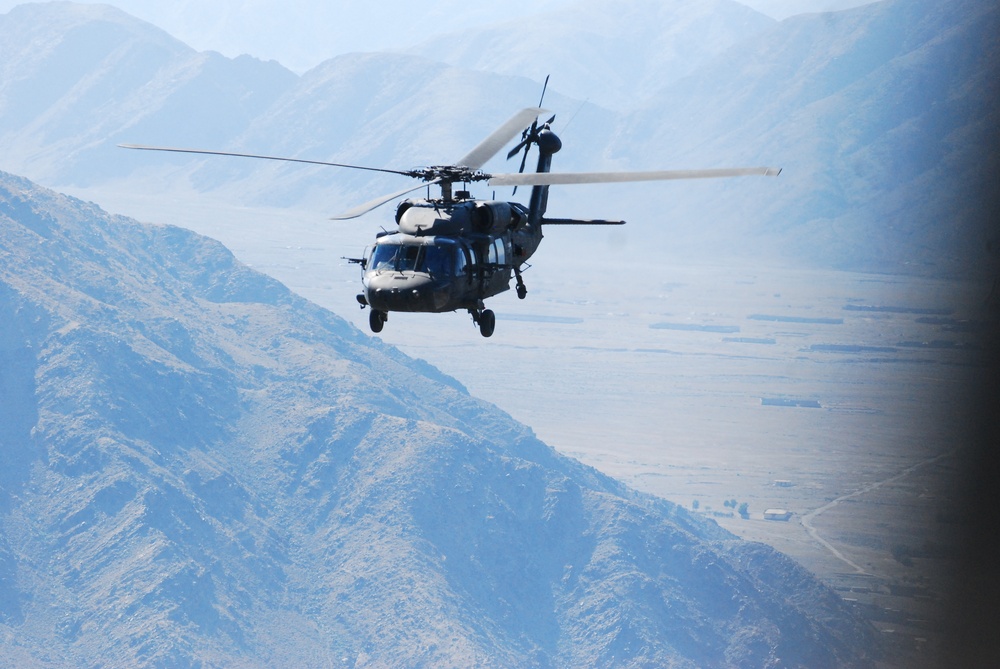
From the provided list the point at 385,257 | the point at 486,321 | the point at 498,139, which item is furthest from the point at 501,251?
the point at 385,257

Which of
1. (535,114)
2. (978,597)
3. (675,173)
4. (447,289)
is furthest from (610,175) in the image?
(978,597)

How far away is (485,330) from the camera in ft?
125

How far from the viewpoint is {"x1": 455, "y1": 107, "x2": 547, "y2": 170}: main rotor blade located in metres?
40.0

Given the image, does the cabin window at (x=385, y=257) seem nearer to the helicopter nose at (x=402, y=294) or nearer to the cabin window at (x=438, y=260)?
the cabin window at (x=438, y=260)

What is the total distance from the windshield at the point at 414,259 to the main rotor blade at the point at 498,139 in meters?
2.97

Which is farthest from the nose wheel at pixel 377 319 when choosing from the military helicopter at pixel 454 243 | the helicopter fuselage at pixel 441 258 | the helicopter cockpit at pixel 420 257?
the helicopter cockpit at pixel 420 257

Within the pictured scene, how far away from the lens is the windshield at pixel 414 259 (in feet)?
123

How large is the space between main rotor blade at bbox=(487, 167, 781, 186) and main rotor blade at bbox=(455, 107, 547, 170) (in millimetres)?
2473

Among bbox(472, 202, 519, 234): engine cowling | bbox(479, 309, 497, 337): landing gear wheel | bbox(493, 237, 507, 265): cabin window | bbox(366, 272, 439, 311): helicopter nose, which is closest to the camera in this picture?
bbox(366, 272, 439, 311): helicopter nose

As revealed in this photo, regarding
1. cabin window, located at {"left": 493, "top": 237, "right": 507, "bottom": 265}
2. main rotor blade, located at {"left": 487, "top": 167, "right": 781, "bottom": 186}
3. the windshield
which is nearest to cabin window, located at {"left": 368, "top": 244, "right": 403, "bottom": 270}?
the windshield

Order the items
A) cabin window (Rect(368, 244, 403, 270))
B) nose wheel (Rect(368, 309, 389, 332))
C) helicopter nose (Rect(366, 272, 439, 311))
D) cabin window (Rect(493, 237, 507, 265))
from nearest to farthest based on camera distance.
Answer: helicopter nose (Rect(366, 272, 439, 311)) → nose wheel (Rect(368, 309, 389, 332)) → cabin window (Rect(368, 244, 403, 270)) → cabin window (Rect(493, 237, 507, 265))

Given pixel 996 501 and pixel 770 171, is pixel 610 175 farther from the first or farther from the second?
pixel 996 501

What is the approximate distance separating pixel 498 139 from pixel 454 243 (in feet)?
14.0

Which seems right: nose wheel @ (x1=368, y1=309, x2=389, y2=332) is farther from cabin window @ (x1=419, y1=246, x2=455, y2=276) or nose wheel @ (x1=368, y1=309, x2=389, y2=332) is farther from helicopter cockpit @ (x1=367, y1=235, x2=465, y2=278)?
cabin window @ (x1=419, y1=246, x2=455, y2=276)
